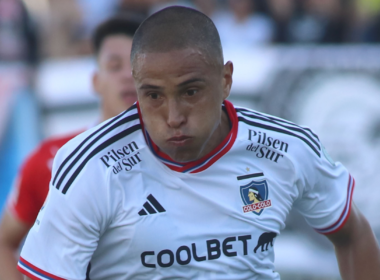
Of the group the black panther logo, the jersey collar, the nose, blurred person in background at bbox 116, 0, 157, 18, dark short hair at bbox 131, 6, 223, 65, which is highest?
blurred person in background at bbox 116, 0, 157, 18

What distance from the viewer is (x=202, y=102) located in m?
2.34

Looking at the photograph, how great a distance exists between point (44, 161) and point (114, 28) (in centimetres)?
101

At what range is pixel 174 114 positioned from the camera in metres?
2.26

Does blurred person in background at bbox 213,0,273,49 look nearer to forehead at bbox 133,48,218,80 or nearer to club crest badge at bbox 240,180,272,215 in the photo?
club crest badge at bbox 240,180,272,215

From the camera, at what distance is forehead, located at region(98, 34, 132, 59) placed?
3959 millimetres

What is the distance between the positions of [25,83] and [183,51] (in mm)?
4762

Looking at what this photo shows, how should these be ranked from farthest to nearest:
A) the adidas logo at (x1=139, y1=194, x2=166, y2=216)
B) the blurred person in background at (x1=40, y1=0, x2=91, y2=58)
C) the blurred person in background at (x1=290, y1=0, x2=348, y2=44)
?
the blurred person in background at (x1=40, y1=0, x2=91, y2=58) < the blurred person in background at (x1=290, y1=0, x2=348, y2=44) < the adidas logo at (x1=139, y1=194, x2=166, y2=216)

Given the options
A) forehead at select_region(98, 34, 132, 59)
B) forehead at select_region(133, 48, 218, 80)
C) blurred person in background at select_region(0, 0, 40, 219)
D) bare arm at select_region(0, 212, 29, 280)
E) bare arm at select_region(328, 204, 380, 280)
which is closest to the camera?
forehead at select_region(133, 48, 218, 80)

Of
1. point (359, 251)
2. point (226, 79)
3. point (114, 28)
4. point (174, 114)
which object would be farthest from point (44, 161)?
point (359, 251)

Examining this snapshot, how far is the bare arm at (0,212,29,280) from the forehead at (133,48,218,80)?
178cm

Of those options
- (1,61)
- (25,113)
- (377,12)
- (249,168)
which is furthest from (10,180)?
(249,168)

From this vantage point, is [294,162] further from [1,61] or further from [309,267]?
[1,61]

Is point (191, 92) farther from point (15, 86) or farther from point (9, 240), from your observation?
point (15, 86)

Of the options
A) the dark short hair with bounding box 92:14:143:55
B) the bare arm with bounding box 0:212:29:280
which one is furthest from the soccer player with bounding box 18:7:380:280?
the dark short hair with bounding box 92:14:143:55
